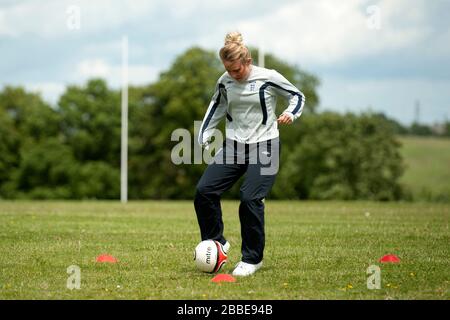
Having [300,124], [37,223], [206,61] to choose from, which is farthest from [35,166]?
[37,223]

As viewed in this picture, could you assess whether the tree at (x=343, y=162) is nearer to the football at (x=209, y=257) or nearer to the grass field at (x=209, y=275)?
the grass field at (x=209, y=275)

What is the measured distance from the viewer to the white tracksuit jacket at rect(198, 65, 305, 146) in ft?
24.5

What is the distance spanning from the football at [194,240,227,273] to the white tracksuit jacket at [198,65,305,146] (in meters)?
1.12

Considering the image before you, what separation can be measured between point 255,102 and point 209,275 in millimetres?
1809

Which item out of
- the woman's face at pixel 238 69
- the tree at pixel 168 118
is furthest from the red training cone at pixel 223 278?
the tree at pixel 168 118

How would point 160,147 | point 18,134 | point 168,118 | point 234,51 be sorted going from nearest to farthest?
point 234,51
point 168,118
point 160,147
point 18,134

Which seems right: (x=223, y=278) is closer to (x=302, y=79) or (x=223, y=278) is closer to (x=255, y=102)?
(x=255, y=102)

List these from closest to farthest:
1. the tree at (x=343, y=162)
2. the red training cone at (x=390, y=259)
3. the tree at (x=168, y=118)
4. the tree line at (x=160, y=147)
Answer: the red training cone at (x=390, y=259)
the tree at (x=343, y=162)
the tree line at (x=160, y=147)
the tree at (x=168, y=118)

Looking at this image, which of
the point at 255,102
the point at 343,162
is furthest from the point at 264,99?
the point at 343,162

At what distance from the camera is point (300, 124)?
176ft

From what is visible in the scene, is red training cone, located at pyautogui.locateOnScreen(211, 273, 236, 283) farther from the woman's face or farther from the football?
the woman's face

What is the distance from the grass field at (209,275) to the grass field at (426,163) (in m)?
34.6

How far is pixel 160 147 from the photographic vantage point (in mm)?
51531

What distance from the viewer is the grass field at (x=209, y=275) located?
6.36 metres
